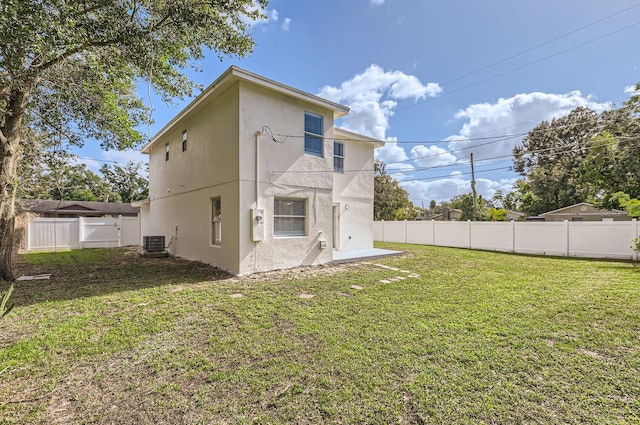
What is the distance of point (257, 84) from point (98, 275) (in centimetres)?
657

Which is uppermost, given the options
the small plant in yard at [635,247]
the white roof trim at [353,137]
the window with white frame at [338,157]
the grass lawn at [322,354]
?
the white roof trim at [353,137]

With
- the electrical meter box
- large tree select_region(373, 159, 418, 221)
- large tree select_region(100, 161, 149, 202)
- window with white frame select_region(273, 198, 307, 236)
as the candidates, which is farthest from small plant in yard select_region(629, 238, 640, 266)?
large tree select_region(100, 161, 149, 202)

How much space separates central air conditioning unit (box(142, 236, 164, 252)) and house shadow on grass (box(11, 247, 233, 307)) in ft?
1.64

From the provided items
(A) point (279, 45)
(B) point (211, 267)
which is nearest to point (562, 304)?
(B) point (211, 267)

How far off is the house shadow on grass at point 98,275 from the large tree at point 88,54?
1.31 metres

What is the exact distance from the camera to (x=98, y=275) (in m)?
7.14

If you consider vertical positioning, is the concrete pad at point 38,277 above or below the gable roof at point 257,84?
below

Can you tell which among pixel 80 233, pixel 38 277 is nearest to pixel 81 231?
pixel 80 233

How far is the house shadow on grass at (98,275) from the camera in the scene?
548cm

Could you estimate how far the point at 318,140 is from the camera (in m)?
8.52

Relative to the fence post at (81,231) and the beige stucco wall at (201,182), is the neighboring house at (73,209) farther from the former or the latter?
the beige stucco wall at (201,182)

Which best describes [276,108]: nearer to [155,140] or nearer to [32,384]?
[32,384]

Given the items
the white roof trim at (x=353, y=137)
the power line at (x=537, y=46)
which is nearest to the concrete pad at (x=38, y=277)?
the white roof trim at (x=353, y=137)

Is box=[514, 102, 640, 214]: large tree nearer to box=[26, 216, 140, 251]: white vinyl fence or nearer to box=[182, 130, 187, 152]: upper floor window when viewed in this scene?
box=[182, 130, 187, 152]: upper floor window
